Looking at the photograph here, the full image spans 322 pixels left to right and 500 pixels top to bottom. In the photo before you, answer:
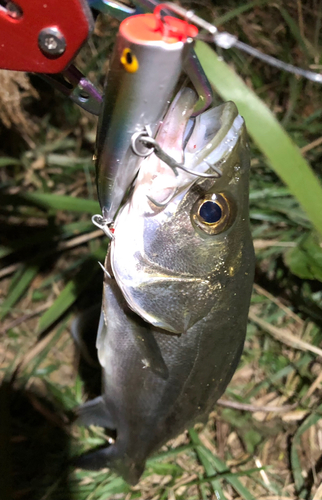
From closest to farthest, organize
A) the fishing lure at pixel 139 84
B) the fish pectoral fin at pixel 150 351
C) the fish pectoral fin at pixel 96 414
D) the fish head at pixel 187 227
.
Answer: the fishing lure at pixel 139 84 → the fish head at pixel 187 227 → the fish pectoral fin at pixel 150 351 → the fish pectoral fin at pixel 96 414

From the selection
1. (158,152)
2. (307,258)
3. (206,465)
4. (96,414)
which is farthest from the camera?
(307,258)

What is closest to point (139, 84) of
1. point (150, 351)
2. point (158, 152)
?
point (158, 152)

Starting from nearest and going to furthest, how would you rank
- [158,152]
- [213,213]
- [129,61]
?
1. [129,61]
2. [158,152]
3. [213,213]

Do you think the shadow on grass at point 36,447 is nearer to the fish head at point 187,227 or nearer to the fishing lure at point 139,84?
the fish head at point 187,227

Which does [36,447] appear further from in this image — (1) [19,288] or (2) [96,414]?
(1) [19,288]

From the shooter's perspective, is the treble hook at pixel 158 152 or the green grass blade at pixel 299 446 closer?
the treble hook at pixel 158 152

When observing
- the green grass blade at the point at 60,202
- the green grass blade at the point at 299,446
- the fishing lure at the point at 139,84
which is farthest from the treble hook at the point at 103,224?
the green grass blade at the point at 299,446

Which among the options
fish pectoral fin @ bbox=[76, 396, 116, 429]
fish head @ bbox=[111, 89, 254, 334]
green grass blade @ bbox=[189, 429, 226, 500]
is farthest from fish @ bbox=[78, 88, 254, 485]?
green grass blade @ bbox=[189, 429, 226, 500]
